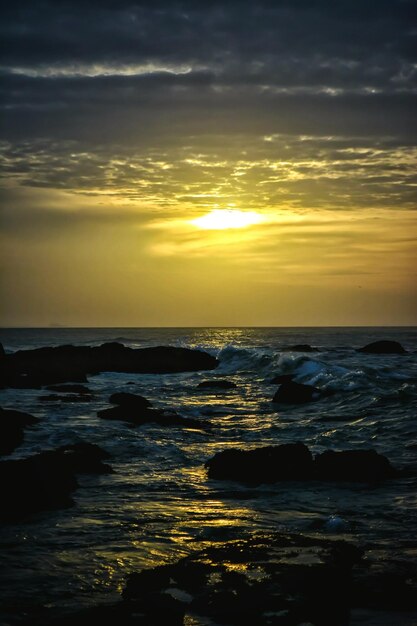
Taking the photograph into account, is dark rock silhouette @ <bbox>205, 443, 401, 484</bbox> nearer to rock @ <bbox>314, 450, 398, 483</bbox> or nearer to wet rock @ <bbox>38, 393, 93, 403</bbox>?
rock @ <bbox>314, 450, 398, 483</bbox>

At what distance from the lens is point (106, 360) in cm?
5028

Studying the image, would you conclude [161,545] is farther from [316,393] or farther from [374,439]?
[316,393]

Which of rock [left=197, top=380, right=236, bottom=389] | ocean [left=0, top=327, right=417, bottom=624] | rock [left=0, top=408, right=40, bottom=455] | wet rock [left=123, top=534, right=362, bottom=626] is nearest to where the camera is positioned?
wet rock [left=123, top=534, right=362, bottom=626]

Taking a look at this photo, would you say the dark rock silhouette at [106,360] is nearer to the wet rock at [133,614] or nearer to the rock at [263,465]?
the rock at [263,465]

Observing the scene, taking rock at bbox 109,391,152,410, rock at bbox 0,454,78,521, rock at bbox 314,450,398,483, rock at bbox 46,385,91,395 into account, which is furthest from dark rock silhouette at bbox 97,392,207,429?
rock at bbox 0,454,78,521

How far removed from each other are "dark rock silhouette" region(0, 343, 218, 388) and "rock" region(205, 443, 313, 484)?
105 feet

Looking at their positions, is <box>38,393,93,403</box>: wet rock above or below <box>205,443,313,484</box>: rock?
below

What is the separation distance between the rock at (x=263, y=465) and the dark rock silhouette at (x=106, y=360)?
32.0 metres

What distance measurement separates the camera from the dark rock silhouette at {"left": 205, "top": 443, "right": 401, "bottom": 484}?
1355 cm

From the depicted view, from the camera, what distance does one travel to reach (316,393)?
1175 inches

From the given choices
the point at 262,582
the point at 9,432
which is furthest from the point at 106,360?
the point at 262,582

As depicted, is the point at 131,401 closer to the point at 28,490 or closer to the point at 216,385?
the point at 216,385

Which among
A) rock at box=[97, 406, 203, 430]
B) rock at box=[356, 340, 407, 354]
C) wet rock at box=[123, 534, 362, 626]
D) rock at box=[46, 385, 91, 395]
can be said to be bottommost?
rock at box=[46, 385, 91, 395]

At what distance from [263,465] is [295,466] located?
2.21 ft
